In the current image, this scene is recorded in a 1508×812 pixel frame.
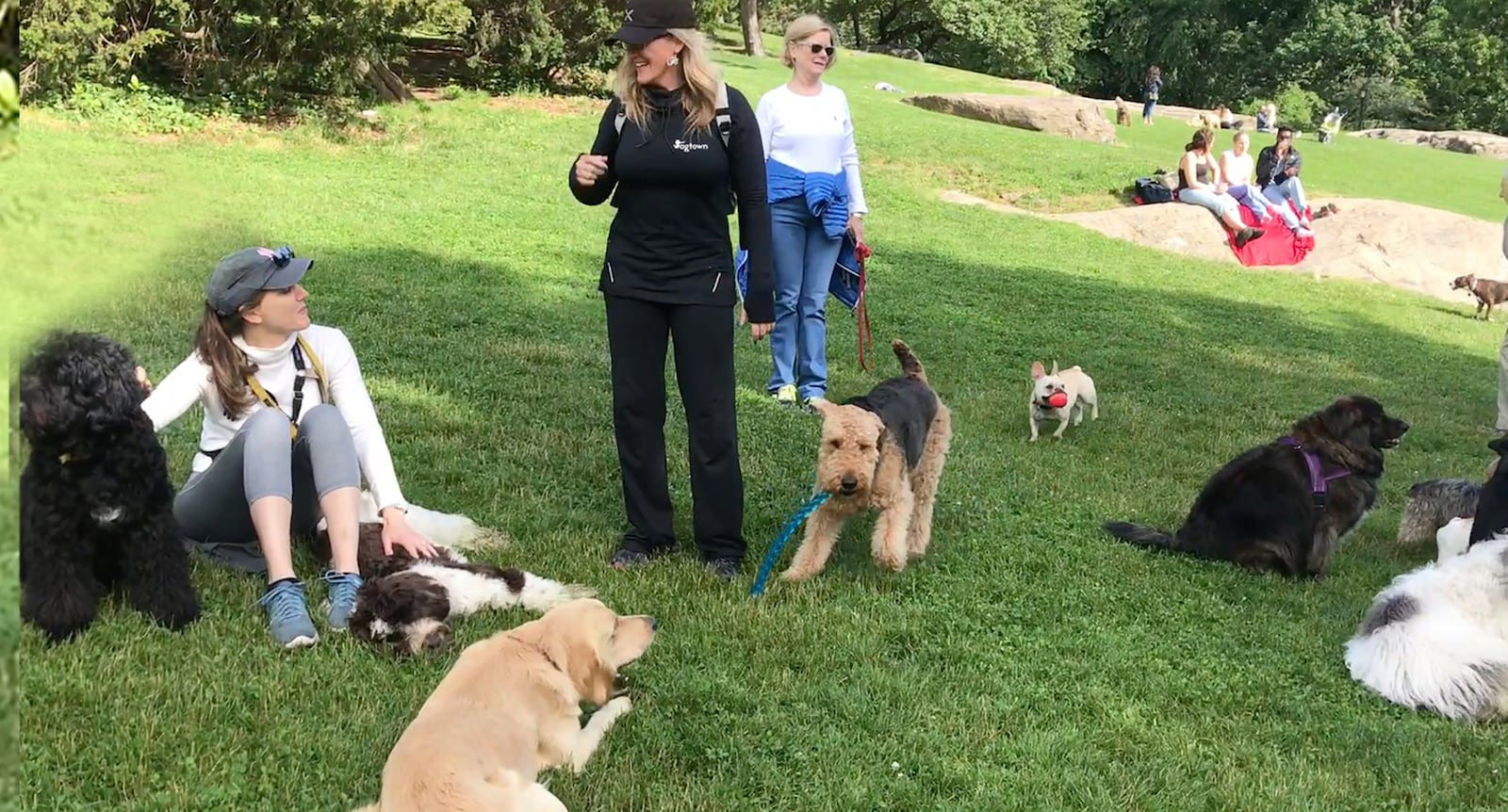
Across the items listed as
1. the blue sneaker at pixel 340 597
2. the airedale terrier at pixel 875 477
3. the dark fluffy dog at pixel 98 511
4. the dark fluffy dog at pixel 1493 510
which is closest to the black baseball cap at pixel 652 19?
the airedale terrier at pixel 875 477

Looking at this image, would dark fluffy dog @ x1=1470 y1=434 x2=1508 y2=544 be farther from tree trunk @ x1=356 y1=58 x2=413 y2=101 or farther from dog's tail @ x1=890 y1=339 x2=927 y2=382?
tree trunk @ x1=356 y1=58 x2=413 y2=101

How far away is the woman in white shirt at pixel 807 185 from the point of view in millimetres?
7086

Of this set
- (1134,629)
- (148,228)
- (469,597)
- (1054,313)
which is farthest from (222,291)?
(1054,313)

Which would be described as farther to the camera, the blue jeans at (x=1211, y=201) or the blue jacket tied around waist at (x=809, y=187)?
the blue jeans at (x=1211, y=201)

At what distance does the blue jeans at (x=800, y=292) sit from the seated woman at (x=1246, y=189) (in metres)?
13.1

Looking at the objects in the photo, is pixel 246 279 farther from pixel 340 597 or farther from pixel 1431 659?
pixel 1431 659

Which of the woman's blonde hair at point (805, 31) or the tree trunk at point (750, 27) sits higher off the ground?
the tree trunk at point (750, 27)

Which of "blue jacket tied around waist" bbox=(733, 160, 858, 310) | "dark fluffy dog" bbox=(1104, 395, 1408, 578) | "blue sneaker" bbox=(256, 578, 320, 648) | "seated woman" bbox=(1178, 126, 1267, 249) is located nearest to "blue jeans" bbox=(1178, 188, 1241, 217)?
"seated woman" bbox=(1178, 126, 1267, 249)

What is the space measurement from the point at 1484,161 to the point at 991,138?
18.0 metres

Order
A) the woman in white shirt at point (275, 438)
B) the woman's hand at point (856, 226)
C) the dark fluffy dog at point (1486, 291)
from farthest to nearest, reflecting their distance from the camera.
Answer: the dark fluffy dog at point (1486, 291), the woman's hand at point (856, 226), the woman in white shirt at point (275, 438)

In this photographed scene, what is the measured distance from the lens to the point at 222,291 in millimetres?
4008

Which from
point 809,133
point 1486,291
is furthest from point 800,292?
point 1486,291

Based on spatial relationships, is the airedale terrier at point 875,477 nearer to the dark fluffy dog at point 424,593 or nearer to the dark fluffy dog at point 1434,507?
the dark fluffy dog at point 424,593

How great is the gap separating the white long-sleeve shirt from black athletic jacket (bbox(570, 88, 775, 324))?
2542 mm
